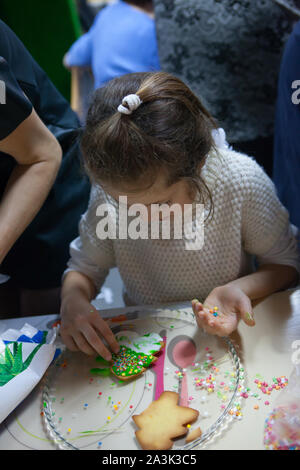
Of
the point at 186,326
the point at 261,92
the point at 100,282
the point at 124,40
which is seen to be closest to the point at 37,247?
the point at 100,282

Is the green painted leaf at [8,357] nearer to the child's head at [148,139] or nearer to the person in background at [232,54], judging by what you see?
the child's head at [148,139]

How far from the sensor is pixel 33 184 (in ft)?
2.83

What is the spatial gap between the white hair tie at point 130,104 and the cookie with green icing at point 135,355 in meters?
0.42

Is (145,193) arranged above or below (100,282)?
above

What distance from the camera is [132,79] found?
776mm

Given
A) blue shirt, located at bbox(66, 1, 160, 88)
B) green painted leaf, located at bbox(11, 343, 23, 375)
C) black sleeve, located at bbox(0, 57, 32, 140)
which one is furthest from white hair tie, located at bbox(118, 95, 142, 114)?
blue shirt, located at bbox(66, 1, 160, 88)

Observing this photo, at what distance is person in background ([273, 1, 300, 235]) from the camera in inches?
38.3

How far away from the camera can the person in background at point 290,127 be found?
0.97 meters

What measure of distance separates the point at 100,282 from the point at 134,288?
0.28 ft

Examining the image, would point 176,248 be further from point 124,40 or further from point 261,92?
point 124,40

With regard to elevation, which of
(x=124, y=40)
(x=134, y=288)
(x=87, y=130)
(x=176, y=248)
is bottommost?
(x=134, y=288)

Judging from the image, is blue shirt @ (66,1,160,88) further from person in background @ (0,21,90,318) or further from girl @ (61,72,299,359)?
girl @ (61,72,299,359)

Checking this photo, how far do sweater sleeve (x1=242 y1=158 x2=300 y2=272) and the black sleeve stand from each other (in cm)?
46

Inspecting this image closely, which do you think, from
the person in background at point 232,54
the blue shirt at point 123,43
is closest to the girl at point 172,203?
the person in background at point 232,54
